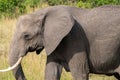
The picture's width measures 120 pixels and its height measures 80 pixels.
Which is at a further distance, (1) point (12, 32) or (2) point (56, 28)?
(1) point (12, 32)

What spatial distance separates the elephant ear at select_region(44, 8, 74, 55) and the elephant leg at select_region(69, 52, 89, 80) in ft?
0.82

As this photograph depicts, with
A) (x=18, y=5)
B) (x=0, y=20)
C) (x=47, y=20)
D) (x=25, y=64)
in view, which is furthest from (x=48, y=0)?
(x=47, y=20)

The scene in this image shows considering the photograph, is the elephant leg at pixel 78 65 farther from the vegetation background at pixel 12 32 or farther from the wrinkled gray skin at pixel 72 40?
the vegetation background at pixel 12 32

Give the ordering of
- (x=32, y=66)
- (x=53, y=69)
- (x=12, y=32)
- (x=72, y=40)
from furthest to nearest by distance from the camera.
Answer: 1. (x=12, y=32)
2. (x=32, y=66)
3. (x=53, y=69)
4. (x=72, y=40)

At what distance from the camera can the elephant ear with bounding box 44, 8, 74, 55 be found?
5.70m

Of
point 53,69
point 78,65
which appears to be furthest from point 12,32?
point 78,65

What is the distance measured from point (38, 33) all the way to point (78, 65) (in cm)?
55

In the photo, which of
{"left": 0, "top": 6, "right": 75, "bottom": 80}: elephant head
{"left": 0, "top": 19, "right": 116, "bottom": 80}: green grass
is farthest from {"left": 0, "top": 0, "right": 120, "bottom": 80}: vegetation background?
{"left": 0, "top": 6, "right": 75, "bottom": 80}: elephant head

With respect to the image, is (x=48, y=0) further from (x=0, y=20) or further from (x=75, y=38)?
(x=75, y=38)

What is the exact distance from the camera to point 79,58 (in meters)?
5.77

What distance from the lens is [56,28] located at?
18.9 ft

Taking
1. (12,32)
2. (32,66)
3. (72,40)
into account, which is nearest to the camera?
(72,40)

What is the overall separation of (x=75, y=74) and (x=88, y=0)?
9.57 meters

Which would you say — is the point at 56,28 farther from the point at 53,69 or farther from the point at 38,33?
the point at 53,69
